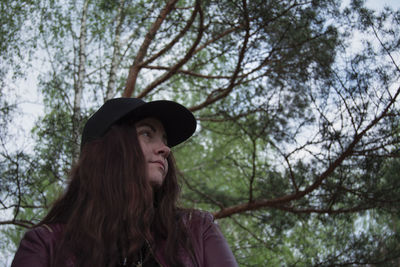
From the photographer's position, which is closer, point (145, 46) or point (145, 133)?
point (145, 133)

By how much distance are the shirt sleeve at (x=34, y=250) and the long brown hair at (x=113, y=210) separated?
0.04 meters

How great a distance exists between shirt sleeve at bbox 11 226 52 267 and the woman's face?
42 cm

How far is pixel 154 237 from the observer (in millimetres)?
1646

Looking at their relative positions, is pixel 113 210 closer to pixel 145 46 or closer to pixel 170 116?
A: pixel 170 116

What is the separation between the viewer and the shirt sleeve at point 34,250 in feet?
4.65

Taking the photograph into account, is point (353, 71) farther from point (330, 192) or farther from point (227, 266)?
point (227, 266)

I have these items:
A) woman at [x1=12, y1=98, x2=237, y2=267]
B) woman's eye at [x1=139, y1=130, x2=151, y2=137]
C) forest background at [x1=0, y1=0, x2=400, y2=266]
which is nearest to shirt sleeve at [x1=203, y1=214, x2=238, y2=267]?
woman at [x1=12, y1=98, x2=237, y2=267]

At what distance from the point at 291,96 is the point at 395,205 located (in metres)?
1.38

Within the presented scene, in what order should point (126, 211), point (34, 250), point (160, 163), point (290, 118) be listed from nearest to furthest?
point (34, 250) < point (126, 211) < point (160, 163) < point (290, 118)

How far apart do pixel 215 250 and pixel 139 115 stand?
0.62 m

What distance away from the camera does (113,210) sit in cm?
162

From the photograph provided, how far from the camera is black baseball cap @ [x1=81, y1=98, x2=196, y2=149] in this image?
5.79ft

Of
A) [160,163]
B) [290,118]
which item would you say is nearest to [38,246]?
[160,163]

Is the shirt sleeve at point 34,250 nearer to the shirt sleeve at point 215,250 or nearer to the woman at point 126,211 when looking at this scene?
the woman at point 126,211
